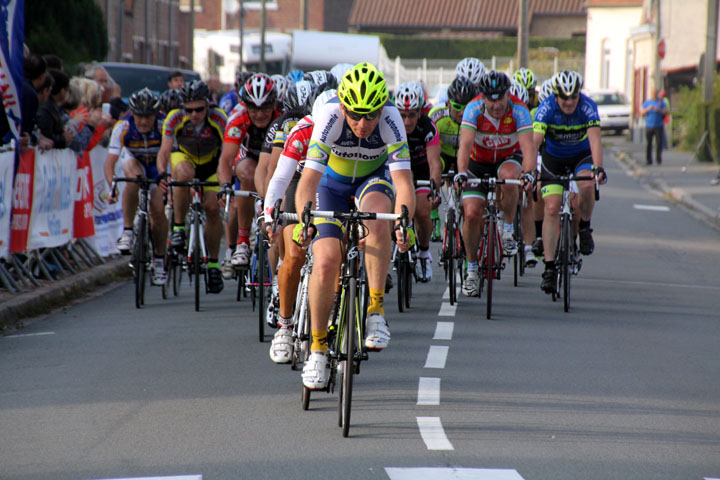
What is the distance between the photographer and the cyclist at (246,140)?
11.7 meters

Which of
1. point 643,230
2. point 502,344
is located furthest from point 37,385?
point 643,230

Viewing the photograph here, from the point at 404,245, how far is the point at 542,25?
8817cm

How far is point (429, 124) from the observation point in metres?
12.8

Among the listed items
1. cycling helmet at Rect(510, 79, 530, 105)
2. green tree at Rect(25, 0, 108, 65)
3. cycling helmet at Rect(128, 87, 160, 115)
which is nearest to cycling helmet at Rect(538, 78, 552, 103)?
cycling helmet at Rect(510, 79, 530, 105)

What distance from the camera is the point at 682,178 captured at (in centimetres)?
3262

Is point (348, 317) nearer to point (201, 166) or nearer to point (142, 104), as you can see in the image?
point (201, 166)

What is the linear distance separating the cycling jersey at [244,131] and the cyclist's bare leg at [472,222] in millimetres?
2099

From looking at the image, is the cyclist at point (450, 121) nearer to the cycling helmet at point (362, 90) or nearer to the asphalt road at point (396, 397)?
the asphalt road at point (396, 397)

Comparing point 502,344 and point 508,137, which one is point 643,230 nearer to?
point 508,137

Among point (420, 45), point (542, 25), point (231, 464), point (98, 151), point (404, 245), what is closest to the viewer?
point (231, 464)

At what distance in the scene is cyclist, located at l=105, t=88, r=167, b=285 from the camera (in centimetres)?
1351

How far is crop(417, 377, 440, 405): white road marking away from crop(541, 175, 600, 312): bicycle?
376cm

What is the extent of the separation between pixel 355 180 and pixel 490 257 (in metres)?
3.86

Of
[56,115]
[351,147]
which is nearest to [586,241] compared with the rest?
[56,115]
